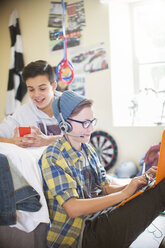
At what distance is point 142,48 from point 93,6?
0.62 m

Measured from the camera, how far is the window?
2.49 meters

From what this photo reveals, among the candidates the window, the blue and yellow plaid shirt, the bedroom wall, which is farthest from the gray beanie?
the window

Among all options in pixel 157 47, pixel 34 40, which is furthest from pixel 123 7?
pixel 34 40

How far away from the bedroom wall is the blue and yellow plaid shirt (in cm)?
140

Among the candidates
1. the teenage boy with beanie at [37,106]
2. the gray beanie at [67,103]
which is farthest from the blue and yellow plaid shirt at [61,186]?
the teenage boy with beanie at [37,106]

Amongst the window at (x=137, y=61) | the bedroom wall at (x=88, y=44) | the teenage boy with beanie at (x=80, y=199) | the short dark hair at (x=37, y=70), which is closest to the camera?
the teenage boy with beanie at (x=80, y=199)

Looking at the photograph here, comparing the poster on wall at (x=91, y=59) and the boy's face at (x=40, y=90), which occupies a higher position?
the poster on wall at (x=91, y=59)

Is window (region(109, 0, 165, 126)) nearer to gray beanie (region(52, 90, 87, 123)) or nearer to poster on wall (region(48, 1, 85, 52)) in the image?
poster on wall (region(48, 1, 85, 52))

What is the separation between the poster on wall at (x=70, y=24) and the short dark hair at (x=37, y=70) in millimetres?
914

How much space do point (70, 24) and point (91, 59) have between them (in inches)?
15.6

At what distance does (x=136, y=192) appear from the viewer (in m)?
1.05

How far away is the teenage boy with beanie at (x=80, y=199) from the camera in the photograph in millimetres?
965

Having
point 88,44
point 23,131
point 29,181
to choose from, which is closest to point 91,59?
point 88,44

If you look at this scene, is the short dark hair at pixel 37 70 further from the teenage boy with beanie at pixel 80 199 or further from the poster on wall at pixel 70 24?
the poster on wall at pixel 70 24
